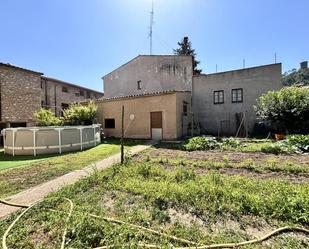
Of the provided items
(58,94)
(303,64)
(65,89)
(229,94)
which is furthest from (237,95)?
(303,64)

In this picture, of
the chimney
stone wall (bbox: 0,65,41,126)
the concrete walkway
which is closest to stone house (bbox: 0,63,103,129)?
stone wall (bbox: 0,65,41,126)

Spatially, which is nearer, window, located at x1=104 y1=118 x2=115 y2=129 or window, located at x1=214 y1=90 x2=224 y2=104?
window, located at x1=214 y1=90 x2=224 y2=104

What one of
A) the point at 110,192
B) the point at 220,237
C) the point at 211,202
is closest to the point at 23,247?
the point at 110,192

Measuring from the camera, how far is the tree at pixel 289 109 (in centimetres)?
1397

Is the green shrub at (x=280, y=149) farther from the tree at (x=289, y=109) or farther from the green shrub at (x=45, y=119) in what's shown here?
the green shrub at (x=45, y=119)

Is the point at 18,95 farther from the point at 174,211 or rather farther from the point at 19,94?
the point at 174,211

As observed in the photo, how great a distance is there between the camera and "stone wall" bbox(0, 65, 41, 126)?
1689 cm

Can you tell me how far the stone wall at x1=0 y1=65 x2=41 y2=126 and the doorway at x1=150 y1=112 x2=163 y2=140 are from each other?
11228 mm

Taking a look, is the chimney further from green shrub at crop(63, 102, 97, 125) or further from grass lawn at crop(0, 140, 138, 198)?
grass lawn at crop(0, 140, 138, 198)

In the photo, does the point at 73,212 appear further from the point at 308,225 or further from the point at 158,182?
the point at 308,225

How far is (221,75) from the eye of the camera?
18.8 meters

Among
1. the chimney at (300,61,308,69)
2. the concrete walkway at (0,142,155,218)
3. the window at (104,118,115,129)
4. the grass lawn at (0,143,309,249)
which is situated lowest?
the concrete walkway at (0,142,155,218)

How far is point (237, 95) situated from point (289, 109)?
4.70 m

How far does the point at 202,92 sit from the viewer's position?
19500 millimetres
